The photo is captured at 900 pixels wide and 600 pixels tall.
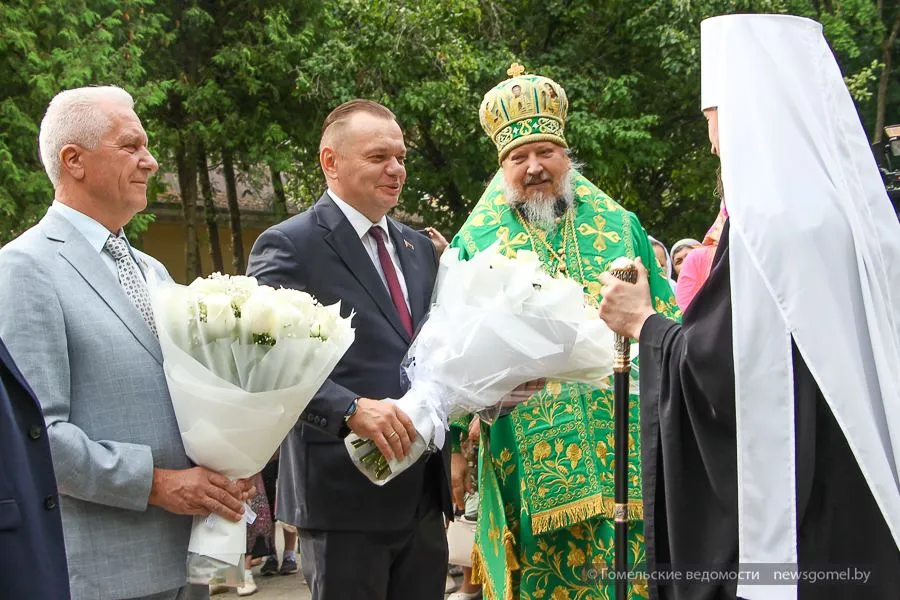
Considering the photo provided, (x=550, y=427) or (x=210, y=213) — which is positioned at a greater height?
(x=210, y=213)

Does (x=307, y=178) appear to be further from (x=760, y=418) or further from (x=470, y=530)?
(x=760, y=418)

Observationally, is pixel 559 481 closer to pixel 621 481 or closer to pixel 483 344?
pixel 621 481

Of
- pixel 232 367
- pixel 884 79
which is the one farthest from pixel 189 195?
pixel 232 367

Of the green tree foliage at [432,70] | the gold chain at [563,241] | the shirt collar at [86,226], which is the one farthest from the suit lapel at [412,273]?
the green tree foliage at [432,70]

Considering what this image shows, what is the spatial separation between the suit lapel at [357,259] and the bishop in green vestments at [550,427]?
83 centimetres

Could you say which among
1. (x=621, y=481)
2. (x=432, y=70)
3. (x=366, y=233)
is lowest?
(x=621, y=481)

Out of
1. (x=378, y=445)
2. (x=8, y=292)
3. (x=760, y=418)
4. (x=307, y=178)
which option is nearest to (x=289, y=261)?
→ (x=378, y=445)

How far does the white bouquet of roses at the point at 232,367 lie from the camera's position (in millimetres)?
2969

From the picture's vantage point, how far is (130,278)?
3283mm

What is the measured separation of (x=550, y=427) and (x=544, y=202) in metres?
1.04

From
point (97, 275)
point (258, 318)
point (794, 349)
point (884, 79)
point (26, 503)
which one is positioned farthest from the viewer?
point (884, 79)

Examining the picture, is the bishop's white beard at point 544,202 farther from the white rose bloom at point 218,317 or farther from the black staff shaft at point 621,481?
the white rose bloom at point 218,317

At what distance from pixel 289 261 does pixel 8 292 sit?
3.55 feet

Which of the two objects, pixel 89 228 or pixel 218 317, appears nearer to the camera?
pixel 218 317
